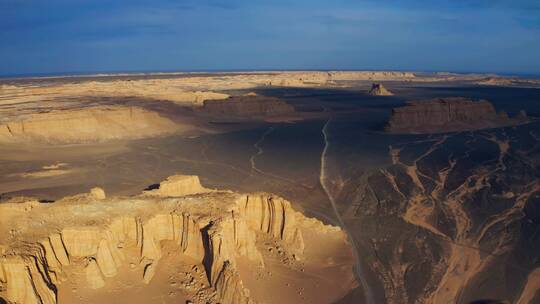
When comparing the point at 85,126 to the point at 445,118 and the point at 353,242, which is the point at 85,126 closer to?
the point at 353,242

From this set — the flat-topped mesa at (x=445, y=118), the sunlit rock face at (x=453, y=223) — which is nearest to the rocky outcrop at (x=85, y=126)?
the flat-topped mesa at (x=445, y=118)

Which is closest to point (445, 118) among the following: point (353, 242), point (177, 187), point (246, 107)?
point (246, 107)

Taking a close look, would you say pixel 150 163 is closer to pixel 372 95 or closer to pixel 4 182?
pixel 4 182

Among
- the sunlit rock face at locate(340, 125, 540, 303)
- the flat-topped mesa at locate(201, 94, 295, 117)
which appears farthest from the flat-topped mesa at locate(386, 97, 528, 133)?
the flat-topped mesa at locate(201, 94, 295, 117)

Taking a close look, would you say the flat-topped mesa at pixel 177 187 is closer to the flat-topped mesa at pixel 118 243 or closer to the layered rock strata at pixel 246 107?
the flat-topped mesa at pixel 118 243

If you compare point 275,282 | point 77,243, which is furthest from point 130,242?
point 275,282
